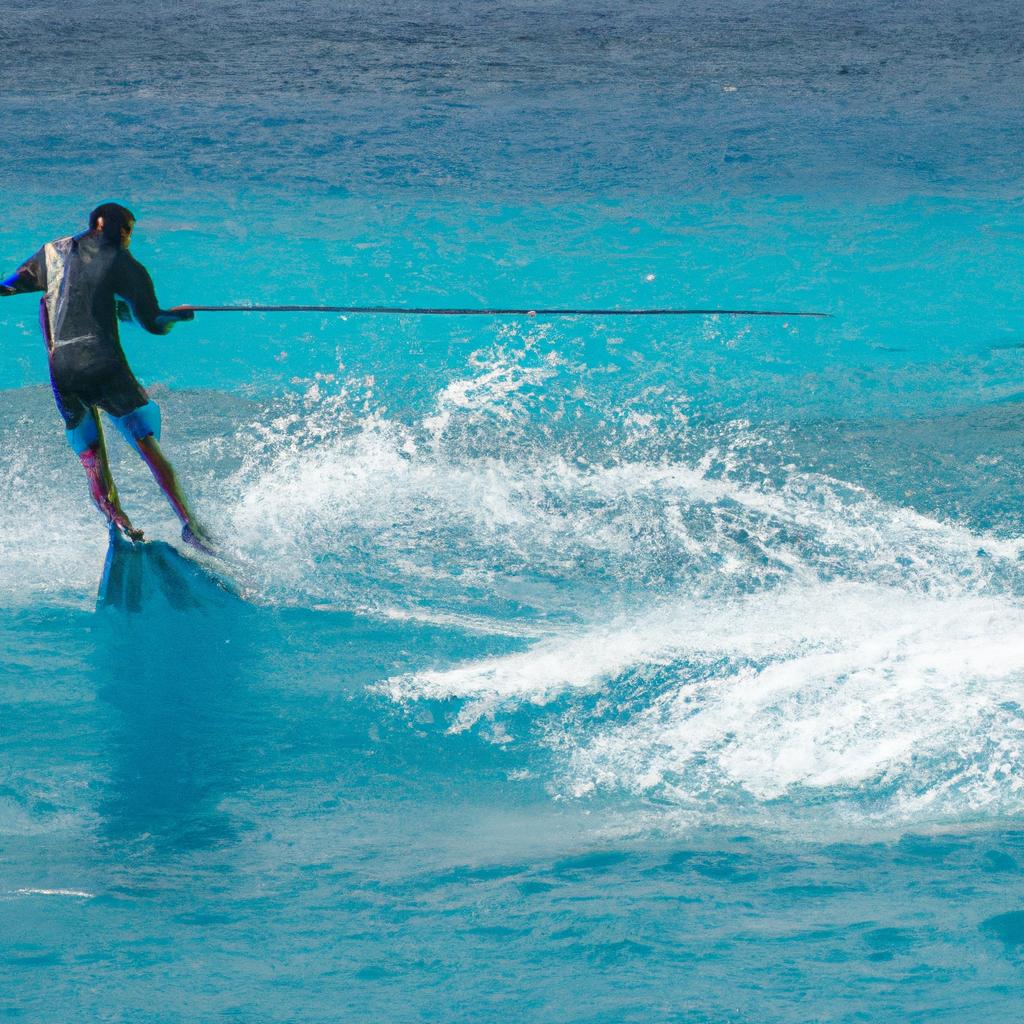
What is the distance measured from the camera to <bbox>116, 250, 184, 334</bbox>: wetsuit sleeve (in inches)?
161

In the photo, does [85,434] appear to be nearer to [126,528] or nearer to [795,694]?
[126,528]

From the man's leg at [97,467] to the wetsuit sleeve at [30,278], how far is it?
47 cm

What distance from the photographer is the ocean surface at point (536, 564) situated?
316cm

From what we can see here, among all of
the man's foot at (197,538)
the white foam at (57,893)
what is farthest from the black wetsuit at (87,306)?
the white foam at (57,893)

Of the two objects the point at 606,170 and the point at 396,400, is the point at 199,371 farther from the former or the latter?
the point at 606,170

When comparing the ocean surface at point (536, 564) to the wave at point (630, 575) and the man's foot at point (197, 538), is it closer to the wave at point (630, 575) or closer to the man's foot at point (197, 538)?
the wave at point (630, 575)

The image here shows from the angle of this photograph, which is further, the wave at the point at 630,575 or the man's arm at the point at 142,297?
the man's arm at the point at 142,297

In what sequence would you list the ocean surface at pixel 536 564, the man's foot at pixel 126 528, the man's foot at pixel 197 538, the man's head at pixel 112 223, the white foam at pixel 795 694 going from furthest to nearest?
1. the man's foot at pixel 197 538
2. the man's foot at pixel 126 528
3. the man's head at pixel 112 223
4. the white foam at pixel 795 694
5. the ocean surface at pixel 536 564

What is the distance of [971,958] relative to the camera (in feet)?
9.93

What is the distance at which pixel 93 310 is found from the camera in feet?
13.3

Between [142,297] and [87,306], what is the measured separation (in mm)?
183

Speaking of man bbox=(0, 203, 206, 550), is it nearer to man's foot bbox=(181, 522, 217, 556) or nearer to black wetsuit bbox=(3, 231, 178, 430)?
black wetsuit bbox=(3, 231, 178, 430)

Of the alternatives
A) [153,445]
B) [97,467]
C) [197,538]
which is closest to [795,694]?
[197,538]

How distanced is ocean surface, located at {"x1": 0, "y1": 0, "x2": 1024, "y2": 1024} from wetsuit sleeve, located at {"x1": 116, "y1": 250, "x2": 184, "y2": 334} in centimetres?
94
